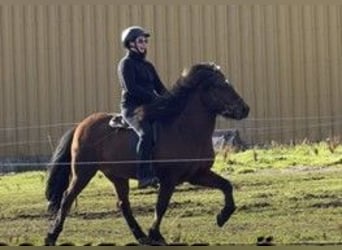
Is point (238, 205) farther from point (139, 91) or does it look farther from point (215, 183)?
point (139, 91)

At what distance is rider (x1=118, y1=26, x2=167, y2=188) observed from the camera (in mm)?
8195

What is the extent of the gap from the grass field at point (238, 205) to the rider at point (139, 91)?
81 centimetres

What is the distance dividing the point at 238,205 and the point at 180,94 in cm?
189

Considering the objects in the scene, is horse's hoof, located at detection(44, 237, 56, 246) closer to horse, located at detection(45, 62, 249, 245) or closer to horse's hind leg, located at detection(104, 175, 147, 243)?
horse, located at detection(45, 62, 249, 245)

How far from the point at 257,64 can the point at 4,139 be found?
2.92 meters

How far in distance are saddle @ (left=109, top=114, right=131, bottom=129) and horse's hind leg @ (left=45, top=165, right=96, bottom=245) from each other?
361 millimetres

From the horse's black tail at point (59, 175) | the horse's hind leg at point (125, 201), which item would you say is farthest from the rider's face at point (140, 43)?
the horse's hind leg at point (125, 201)

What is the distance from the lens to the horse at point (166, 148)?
27.3ft

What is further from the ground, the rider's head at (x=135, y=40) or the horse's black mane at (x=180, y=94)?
the rider's head at (x=135, y=40)

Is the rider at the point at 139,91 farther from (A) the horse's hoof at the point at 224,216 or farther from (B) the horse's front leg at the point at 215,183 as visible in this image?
(A) the horse's hoof at the point at 224,216

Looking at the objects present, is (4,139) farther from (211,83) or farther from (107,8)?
(211,83)

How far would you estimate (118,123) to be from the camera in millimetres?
8461

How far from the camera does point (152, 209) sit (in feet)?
32.7

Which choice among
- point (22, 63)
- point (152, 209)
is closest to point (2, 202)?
point (152, 209)
